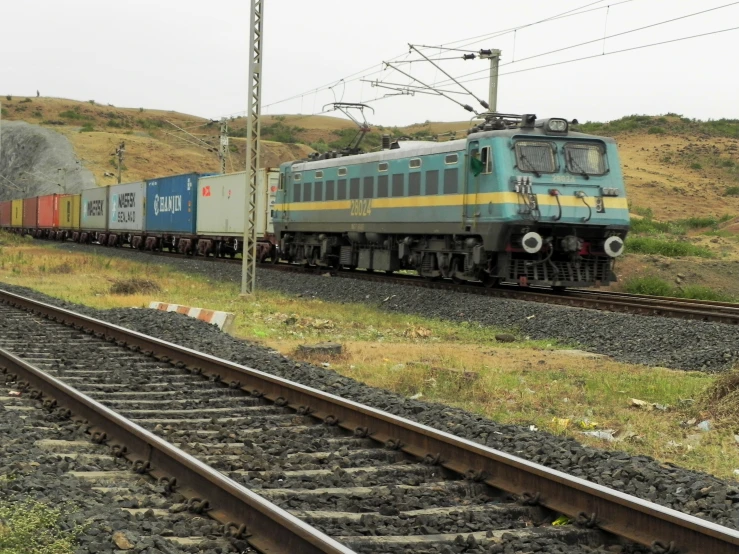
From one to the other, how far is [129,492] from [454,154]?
612 inches

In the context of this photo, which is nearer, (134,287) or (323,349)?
(323,349)

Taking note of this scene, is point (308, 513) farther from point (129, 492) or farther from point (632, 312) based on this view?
point (632, 312)

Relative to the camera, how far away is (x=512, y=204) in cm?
1894

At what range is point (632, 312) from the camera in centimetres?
1727

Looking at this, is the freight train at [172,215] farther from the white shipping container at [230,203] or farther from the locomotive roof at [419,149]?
the locomotive roof at [419,149]

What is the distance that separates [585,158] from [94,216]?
3954cm

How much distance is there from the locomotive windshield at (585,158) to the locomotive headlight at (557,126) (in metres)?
0.34

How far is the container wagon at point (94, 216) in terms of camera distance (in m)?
52.3

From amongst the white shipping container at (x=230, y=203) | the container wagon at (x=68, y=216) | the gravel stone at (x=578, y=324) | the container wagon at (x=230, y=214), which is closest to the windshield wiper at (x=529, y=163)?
the gravel stone at (x=578, y=324)

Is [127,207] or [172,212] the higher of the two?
[127,207]

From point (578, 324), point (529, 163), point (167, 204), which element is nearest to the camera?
point (578, 324)

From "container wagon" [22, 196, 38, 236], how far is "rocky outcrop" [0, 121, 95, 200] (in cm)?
2849

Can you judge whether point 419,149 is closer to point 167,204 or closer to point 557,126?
point 557,126

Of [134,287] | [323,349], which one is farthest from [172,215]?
[323,349]
